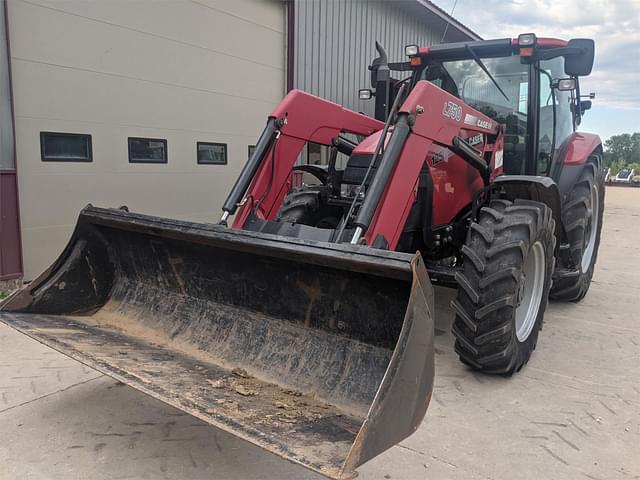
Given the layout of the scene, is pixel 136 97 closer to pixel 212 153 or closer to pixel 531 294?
pixel 212 153

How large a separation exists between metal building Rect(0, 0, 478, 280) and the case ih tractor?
215 centimetres

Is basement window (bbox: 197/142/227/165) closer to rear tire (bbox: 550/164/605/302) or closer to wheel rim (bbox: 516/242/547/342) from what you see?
rear tire (bbox: 550/164/605/302)

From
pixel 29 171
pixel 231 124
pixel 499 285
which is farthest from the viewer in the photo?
pixel 231 124

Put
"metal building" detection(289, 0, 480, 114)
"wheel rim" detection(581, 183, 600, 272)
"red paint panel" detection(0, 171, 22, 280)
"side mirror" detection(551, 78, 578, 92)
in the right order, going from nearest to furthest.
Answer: "side mirror" detection(551, 78, 578, 92), "red paint panel" detection(0, 171, 22, 280), "wheel rim" detection(581, 183, 600, 272), "metal building" detection(289, 0, 480, 114)

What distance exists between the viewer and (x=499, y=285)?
3297 millimetres

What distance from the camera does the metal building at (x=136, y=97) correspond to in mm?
5188

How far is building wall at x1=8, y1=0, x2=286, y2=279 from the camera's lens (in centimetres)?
527

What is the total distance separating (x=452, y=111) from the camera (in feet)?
12.1

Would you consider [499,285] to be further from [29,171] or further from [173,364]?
[29,171]

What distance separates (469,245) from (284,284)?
1279 millimetres

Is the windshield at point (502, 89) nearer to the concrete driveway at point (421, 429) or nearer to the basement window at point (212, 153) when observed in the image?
the concrete driveway at point (421, 429)

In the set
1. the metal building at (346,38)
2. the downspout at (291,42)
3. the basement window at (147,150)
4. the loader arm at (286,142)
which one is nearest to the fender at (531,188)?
the loader arm at (286,142)

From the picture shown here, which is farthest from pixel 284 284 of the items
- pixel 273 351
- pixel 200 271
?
pixel 200 271

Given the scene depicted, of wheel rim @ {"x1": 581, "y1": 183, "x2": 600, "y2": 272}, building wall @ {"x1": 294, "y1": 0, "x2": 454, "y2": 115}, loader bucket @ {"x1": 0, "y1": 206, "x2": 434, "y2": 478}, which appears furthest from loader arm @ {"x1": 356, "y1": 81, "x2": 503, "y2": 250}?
building wall @ {"x1": 294, "y1": 0, "x2": 454, "y2": 115}
